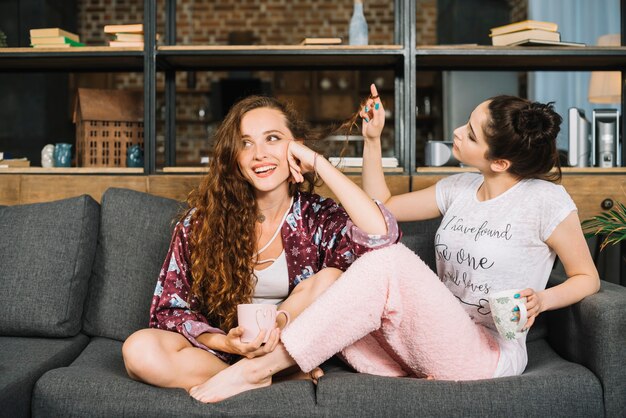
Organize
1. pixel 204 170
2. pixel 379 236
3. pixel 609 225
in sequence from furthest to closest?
1. pixel 204 170
2. pixel 609 225
3. pixel 379 236

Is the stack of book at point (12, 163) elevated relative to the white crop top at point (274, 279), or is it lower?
elevated

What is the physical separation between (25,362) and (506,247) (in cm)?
133

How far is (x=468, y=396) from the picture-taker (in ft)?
4.91

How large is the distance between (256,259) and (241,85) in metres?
4.18

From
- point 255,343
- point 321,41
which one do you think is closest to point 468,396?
point 255,343

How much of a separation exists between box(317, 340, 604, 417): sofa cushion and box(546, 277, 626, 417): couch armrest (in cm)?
3

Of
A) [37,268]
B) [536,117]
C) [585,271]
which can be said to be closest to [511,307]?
[585,271]

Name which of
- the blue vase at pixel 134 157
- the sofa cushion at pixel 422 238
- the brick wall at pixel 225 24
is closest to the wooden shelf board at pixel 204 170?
the blue vase at pixel 134 157

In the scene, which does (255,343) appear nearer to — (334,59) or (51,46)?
(334,59)

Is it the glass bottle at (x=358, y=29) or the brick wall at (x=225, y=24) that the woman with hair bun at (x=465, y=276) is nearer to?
the glass bottle at (x=358, y=29)

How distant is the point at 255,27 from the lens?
19.8 feet

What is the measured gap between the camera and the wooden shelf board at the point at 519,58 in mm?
2590

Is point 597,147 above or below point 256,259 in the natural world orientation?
above

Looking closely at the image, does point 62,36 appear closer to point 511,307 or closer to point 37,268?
point 37,268
